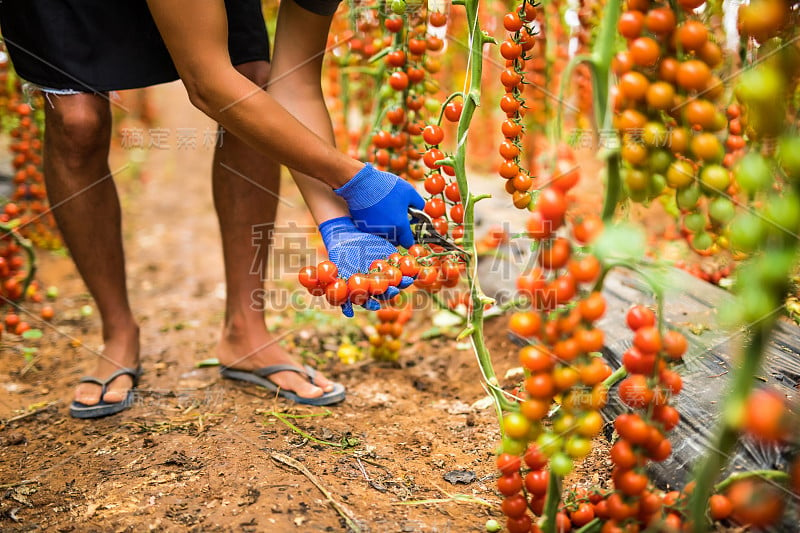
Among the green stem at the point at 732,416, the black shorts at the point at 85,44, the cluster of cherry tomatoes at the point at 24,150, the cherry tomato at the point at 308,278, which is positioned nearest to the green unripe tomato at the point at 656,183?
the green stem at the point at 732,416

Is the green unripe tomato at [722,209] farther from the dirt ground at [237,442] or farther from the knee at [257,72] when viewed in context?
the knee at [257,72]

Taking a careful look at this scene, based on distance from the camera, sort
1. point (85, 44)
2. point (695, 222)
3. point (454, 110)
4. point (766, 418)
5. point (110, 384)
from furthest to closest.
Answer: point (110, 384)
point (85, 44)
point (454, 110)
point (695, 222)
point (766, 418)

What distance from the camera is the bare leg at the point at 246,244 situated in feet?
5.31

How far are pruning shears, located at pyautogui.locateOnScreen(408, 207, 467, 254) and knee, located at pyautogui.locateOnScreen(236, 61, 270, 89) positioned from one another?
551 mm

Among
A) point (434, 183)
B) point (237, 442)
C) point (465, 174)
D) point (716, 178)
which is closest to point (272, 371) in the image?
point (237, 442)

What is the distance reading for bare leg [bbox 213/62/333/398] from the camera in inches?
63.7

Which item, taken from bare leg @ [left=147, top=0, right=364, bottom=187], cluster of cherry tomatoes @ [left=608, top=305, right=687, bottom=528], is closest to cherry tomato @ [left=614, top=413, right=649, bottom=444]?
cluster of cherry tomatoes @ [left=608, top=305, right=687, bottom=528]

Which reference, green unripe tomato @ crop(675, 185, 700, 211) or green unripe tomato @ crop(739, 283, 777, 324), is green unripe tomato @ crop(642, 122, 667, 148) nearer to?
green unripe tomato @ crop(675, 185, 700, 211)

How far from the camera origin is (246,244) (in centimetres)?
169

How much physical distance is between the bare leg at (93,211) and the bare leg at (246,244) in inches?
11.0

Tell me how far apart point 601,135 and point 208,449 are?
1.03 m

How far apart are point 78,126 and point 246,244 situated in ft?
1.66

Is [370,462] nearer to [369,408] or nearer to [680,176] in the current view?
[369,408]

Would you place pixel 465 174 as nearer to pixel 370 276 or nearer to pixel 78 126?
pixel 370 276
